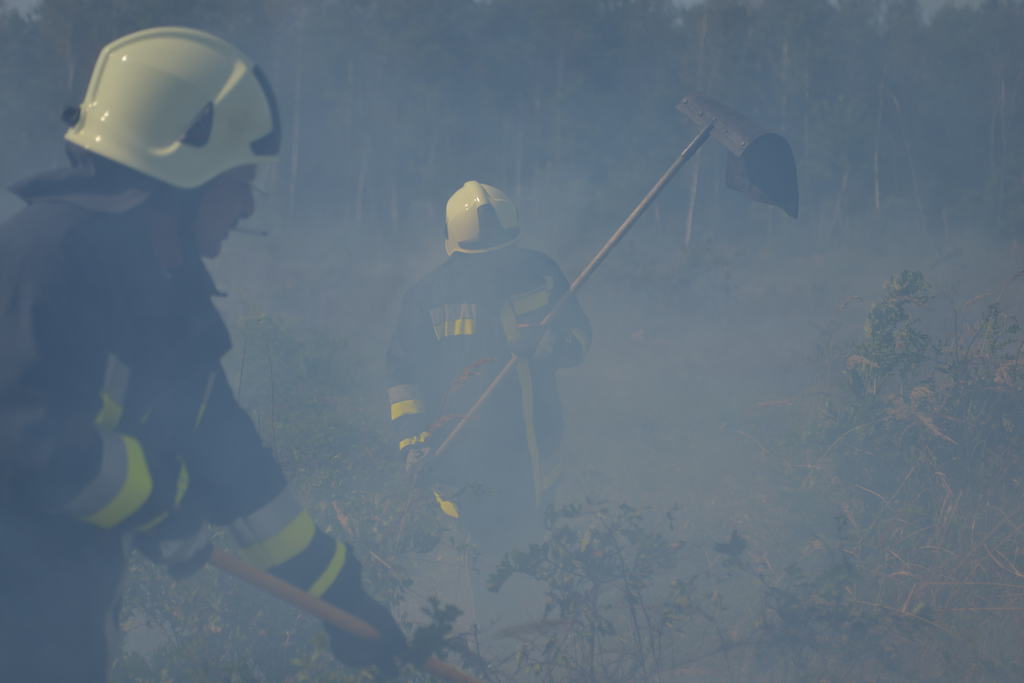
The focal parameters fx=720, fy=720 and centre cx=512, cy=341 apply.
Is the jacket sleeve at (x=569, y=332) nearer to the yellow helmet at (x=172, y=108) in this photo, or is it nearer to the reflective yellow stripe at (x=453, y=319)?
the reflective yellow stripe at (x=453, y=319)

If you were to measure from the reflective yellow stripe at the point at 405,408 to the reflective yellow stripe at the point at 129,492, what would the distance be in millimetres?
2388

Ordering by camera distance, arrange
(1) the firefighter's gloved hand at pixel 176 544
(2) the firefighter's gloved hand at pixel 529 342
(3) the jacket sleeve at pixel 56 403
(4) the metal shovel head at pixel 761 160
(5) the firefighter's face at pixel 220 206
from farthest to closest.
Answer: (2) the firefighter's gloved hand at pixel 529 342, (4) the metal shovel head at pixel 761 160, (5) the firefighter's face at pixel 220 206, (1) the firefighter's gloved hand at pixel 176 544, (3) the jacket sleeve at pixel 56 403

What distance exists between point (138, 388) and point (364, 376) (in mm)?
7126

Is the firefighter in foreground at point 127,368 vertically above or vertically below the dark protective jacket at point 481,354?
above

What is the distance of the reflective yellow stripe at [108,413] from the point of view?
1562 millimetres

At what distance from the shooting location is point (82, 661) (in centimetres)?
160

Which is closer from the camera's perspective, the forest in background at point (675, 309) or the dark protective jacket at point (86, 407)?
the dark protective jacket at point (86, 407)

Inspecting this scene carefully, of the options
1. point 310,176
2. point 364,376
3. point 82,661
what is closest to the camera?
point 82,661

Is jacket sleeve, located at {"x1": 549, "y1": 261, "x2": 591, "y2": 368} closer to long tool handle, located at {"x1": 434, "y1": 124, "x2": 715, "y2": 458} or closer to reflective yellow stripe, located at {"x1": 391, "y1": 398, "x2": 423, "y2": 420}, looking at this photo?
long tool handle, located at {"x1": 434, "y1": 124, "x2": 715, "y2": 458}

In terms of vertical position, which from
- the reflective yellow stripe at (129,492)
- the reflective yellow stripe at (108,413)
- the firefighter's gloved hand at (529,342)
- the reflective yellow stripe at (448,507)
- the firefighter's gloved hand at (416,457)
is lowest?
the reflective yellow stripe at (448,507)

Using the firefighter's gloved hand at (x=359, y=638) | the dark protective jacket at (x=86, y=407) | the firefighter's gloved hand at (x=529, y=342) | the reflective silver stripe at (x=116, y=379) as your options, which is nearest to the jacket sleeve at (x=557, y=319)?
the firefighter's gloved hand at (x=529, y=342)

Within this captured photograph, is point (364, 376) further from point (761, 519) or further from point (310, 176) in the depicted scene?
point (310, 176)

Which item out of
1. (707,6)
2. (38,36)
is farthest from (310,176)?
(707,6)

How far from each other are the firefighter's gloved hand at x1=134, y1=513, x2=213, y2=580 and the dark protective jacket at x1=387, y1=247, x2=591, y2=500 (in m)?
2.24
